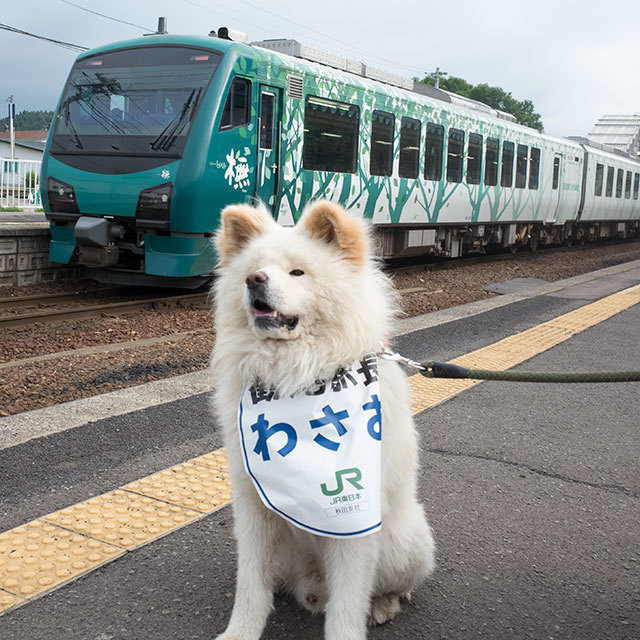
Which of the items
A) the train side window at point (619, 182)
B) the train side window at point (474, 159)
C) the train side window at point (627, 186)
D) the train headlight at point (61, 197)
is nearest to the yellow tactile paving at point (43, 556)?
the train headlight at point (61, 197)

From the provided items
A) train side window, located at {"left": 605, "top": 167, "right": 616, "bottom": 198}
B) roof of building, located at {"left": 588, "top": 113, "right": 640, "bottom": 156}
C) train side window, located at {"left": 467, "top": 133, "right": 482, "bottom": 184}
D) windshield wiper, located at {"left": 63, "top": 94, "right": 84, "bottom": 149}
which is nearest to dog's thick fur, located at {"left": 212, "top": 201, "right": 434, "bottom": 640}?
windshield wiper, located at {"left": 63, "top": 94, "right": 84, "bottom": 149}

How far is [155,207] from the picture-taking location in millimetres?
9227

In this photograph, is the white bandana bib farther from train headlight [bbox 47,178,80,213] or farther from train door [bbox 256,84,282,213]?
train headlight [bbox 47,178,80,213]

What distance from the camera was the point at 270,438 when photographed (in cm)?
234

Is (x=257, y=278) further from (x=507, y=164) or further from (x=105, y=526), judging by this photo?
(x=507, y=164)

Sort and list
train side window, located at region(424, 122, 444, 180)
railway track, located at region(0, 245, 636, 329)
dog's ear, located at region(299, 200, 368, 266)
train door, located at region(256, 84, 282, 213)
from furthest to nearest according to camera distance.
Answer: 1. train side window, located at region(424, 122, 444, 180)
2. train door, located at region(256, 84, 282, 213)
3. railway track, located at region(0, 245, 636, 329)
4. dog's ear, located at region(299, 200, 368, 266)

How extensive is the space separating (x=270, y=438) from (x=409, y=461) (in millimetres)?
517

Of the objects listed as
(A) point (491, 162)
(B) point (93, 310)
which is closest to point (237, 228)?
(B) point (93, 310)

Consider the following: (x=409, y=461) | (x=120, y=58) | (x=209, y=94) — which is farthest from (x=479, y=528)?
(x=120, y=58)

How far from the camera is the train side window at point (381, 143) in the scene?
40.1 feet

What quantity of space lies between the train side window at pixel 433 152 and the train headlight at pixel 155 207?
617 centimetres

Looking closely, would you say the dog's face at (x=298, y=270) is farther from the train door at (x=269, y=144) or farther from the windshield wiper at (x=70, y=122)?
the windshield wiper at (x=70, y=122)

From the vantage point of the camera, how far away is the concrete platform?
8.53ft

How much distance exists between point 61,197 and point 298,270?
850cm
